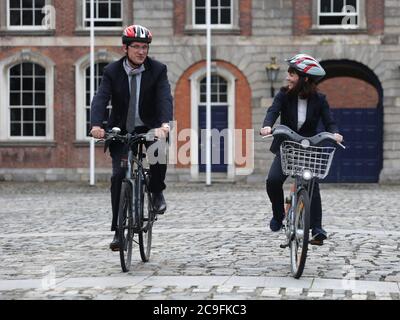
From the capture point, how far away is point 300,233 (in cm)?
782

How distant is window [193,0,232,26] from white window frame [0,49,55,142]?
4488 mm

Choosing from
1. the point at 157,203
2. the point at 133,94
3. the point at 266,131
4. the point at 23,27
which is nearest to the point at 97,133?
the point at 133,94

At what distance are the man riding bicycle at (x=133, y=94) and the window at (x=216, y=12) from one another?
20.5m

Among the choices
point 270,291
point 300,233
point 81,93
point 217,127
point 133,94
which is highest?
point 81,93

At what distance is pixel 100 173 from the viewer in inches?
1142

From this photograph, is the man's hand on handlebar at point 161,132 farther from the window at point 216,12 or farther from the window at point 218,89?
the window at point 216,12

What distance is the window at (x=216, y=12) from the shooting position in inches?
1142

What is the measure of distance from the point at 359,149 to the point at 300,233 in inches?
861

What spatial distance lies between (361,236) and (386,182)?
17.1 metres

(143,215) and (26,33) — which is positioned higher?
(26,33)

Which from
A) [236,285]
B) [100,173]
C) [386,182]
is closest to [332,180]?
[386,182]

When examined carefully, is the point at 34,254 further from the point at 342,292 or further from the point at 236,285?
the point at 342,292

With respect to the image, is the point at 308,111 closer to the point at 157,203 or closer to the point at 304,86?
the point at 304,86

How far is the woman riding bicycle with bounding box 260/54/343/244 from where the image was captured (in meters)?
8.59
